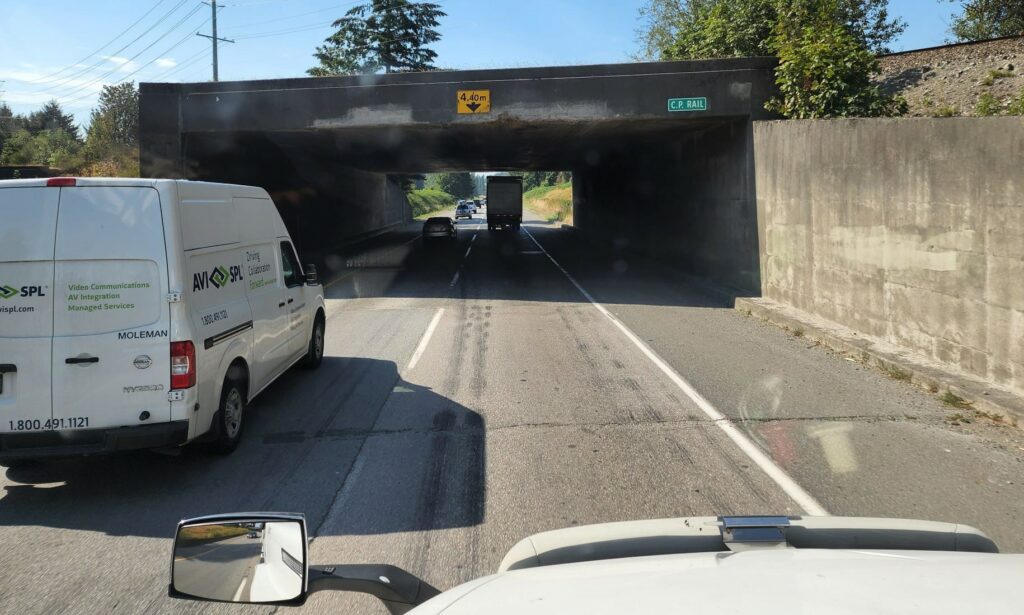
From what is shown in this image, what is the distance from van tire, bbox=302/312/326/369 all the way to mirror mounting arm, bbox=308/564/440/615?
25.1 feet

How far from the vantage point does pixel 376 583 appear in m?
2.25

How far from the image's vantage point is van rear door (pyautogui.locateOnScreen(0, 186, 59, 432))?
5.66 metres

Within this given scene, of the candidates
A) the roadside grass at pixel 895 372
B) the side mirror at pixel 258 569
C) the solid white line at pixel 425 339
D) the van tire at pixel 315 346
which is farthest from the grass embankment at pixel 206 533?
the roadside grass at pixel 895 372

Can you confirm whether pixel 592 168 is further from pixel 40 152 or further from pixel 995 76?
pixel 40 152

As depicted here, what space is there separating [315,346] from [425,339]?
2.85 m

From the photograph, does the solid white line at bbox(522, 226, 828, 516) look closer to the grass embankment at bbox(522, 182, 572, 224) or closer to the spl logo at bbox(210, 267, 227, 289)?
the spl logo at bbox(210, 267, 227, 289)

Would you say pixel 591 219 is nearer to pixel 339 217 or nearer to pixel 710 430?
pixel 339 217

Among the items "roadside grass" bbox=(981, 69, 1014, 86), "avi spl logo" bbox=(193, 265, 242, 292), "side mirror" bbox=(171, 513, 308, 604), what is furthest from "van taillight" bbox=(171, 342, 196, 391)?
"roadside grass" bbox=(981, 69, 1014, 86)

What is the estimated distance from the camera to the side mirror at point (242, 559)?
2.19 metres

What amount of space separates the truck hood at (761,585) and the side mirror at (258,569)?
1.13 ft

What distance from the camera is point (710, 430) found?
7203 mm

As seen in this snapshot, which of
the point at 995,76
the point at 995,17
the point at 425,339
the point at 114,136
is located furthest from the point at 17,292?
the point at 114,136

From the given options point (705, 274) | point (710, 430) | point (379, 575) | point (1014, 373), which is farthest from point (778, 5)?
point (379, 575)

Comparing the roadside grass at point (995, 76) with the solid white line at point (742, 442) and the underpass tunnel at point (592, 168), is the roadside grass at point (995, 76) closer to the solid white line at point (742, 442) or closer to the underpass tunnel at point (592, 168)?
the underpass tunnel at point (592, 168)
